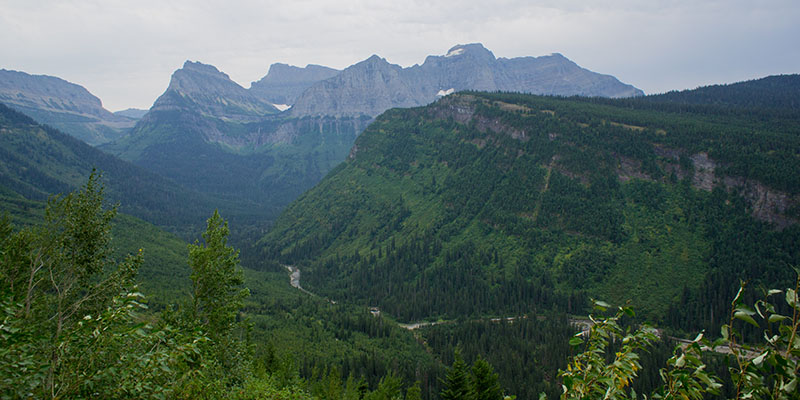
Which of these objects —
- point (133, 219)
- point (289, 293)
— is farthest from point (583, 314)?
point (133, 219)

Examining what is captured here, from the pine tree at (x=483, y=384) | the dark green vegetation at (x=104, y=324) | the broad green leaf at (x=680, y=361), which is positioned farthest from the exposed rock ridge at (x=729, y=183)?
the broad green leaf at (x=680, y=361)

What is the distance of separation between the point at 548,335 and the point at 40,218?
5904 inches

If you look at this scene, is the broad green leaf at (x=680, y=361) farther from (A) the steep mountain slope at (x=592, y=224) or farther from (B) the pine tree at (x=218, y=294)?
(A) the steep mountain slope at (x=592, y=224)

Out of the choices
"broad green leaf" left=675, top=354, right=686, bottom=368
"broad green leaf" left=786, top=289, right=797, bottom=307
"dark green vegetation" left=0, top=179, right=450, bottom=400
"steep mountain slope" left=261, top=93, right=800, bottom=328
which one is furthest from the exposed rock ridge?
"broad green leaf" left=675, top=354, right=686, bottom=368

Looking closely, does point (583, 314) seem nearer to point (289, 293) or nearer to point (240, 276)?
point (289, 293)

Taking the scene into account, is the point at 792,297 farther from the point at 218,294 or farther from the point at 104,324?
the point at 218,294

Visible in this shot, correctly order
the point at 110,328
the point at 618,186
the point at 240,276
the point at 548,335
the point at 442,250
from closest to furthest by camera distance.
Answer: the point at 110,328 < the point at 240,276 < the point at 548,335 < the point at 618,186 < the point at 442,250

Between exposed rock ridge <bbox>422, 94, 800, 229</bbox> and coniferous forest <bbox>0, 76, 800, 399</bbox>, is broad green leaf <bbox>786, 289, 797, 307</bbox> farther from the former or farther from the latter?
exposed rock ridge <bbox>422, 94, 800, 229</bbox>

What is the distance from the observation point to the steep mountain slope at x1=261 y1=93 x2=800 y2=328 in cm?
12025

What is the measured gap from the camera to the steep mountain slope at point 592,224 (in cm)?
12025

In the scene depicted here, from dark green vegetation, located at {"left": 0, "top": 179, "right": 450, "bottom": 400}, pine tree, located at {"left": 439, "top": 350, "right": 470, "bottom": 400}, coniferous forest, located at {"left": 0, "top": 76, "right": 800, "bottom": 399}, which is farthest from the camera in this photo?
pine tree, located at {"left": 439, "top": 350, "right": 470, "bottom": 400}

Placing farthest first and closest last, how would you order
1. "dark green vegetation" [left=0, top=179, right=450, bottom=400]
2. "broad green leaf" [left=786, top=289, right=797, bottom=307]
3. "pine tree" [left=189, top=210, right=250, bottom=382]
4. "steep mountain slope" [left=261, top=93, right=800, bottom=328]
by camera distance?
1. "steep mountain slope" [left=261, top=93, right=800, bottom=328]
2. "pine tree" [left=189, top=210, right=250, bottom=382]
3. "dark green vegetation" [left=0, top=179, right=450, bottom=400]
4. "broad green leaf" [left=786, top=289, right=797, bottom=307]

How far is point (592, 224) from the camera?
5522 inches

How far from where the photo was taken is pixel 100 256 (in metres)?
25.7
